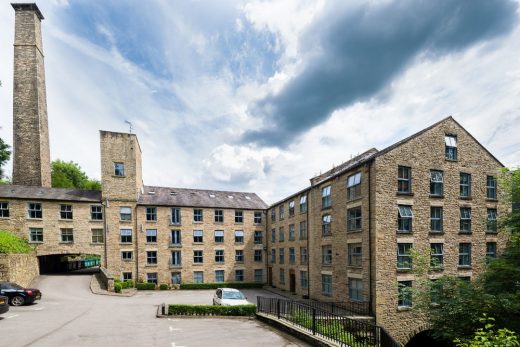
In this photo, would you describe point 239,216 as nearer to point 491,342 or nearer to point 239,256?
point 239,256

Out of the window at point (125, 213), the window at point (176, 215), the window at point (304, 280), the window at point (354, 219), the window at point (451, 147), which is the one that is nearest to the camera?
the window at point (354, 219)

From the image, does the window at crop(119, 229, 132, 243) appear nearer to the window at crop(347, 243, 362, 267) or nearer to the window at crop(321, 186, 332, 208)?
the window at crop(321, 186, 332, 208)

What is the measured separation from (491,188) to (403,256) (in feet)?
35.1

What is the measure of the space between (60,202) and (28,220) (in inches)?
133

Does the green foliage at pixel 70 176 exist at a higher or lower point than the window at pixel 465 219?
higher

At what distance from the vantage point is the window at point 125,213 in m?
31.9

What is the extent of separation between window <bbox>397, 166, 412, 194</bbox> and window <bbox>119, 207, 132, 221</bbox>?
2786cm

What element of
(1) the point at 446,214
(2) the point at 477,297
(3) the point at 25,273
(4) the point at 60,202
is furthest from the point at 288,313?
(4) the point at 60,202

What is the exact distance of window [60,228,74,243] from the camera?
30.7 meters

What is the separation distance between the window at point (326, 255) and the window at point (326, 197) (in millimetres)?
3539

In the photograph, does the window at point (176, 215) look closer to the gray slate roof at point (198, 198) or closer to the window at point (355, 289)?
the gray slate roof at point (198, 198)

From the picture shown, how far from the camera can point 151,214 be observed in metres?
33.0

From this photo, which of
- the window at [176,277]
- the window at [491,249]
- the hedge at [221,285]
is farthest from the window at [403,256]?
the window at [176,277]

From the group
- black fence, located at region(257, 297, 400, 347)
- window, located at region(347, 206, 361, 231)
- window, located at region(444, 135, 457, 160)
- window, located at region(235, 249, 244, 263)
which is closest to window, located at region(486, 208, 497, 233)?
window, located at region(444, 135, 457, 160)
